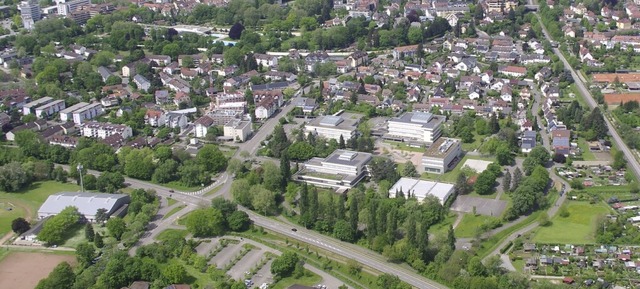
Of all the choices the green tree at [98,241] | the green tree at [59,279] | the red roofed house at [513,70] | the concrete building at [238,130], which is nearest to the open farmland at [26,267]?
the green tree at [98,241]

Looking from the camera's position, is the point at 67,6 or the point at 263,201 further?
the point at 67,6

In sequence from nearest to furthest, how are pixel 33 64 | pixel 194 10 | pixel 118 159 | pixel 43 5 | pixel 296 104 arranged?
pixel 118 159
pixel 296 104
pixel 33 64
pixel 194 10
pixel 43 5

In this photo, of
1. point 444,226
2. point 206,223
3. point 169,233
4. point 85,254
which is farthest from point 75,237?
point 444,226

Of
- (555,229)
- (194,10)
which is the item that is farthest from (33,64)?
(555,229)

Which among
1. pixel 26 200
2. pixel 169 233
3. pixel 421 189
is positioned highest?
pixel 421 189

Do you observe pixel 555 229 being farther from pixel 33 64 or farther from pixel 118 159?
pixel 33 64

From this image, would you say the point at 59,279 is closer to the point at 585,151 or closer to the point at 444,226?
the point at 444,226
